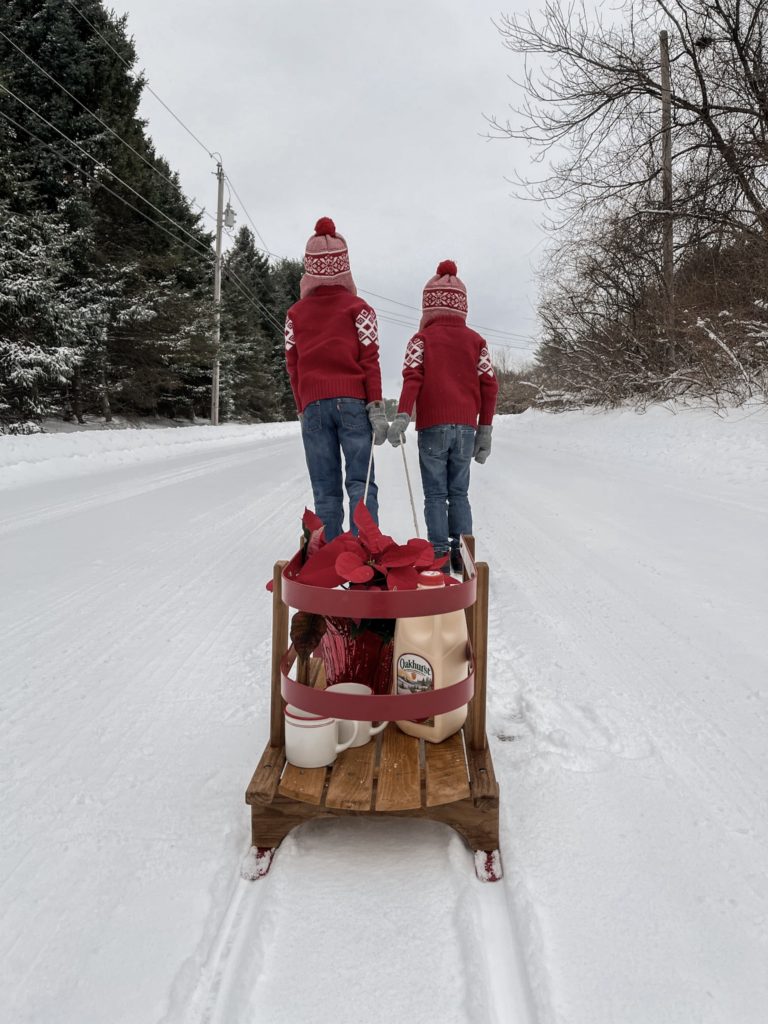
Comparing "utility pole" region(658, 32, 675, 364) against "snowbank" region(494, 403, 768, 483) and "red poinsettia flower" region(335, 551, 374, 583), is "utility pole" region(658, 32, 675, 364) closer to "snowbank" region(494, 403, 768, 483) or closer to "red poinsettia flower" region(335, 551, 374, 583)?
"snowbank" region(494, 403, 768, 483)

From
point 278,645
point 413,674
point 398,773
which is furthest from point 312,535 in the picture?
point 398,773

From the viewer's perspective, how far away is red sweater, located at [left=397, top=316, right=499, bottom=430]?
3.94 metres

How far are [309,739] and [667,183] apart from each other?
13.5m

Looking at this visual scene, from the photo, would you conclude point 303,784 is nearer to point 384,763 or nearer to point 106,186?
point 384,763

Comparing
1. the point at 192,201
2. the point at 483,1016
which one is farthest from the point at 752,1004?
the point at 192,201

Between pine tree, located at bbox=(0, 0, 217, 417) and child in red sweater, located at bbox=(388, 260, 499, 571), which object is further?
pine tree, located at bbox=(0, 0, 217, 417)

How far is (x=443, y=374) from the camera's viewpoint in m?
3.94

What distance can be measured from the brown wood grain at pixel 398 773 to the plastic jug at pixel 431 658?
46 mm

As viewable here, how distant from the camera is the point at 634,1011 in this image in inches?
43.3

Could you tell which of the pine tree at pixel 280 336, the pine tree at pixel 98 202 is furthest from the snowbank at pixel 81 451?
the pine tree at pixel 280 336

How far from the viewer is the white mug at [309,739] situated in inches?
62.2

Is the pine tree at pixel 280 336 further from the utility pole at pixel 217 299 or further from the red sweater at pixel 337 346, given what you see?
the red sweater at pixel 337 346

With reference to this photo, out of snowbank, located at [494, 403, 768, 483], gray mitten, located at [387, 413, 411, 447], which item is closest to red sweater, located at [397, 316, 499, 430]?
gray mitten, located at [387, 413, 411, 447]

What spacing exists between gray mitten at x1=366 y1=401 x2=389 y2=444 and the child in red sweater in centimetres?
38
